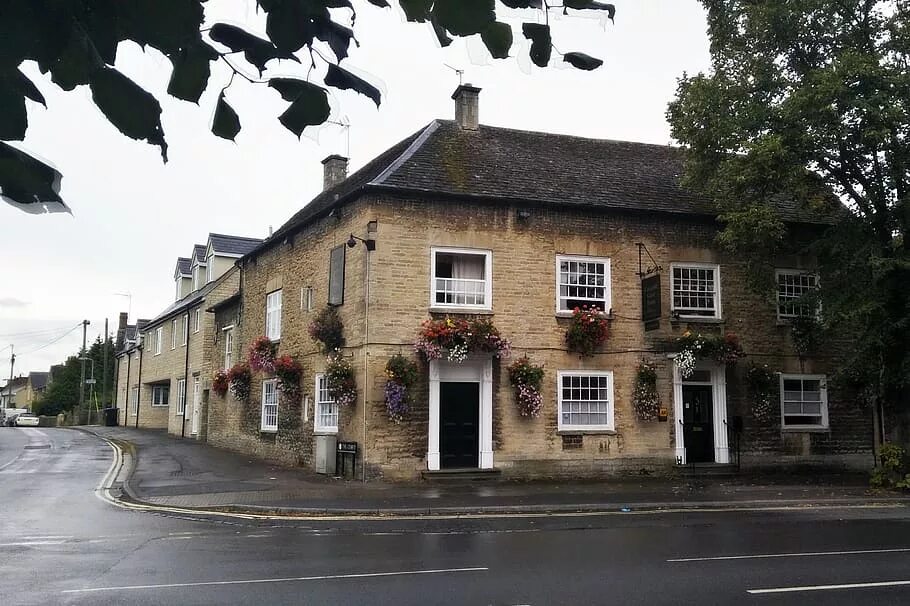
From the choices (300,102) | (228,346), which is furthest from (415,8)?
(228,346)

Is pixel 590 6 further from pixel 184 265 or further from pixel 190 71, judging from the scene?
pixel 184 265

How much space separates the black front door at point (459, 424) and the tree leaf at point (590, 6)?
16.1 m

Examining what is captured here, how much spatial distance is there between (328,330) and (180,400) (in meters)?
20.2

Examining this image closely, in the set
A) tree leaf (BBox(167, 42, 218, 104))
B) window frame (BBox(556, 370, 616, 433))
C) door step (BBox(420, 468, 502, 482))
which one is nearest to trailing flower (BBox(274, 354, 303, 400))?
door step (BBox(420, 468, 502, 482))

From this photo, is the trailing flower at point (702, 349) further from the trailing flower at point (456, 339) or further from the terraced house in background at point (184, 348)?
the terraced house in background at point (184, 348)

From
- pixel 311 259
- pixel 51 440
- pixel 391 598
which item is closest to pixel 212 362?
pixel 51 440

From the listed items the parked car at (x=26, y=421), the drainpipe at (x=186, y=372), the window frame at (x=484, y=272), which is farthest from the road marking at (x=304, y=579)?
the parked car at (x=26, y=421)

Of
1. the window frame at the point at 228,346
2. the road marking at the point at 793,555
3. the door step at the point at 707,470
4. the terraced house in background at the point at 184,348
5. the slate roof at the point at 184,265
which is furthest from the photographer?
the slate roof at the point at 184,265

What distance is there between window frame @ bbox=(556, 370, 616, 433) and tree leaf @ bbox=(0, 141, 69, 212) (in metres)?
17.4

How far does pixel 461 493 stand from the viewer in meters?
16.1

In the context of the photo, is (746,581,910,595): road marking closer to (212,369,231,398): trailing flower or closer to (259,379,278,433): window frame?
(259,379,278,433): window frame

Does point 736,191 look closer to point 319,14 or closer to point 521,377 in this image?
point 521,377

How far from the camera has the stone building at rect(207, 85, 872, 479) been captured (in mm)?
18172

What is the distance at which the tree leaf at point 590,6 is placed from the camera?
95.3 inches
